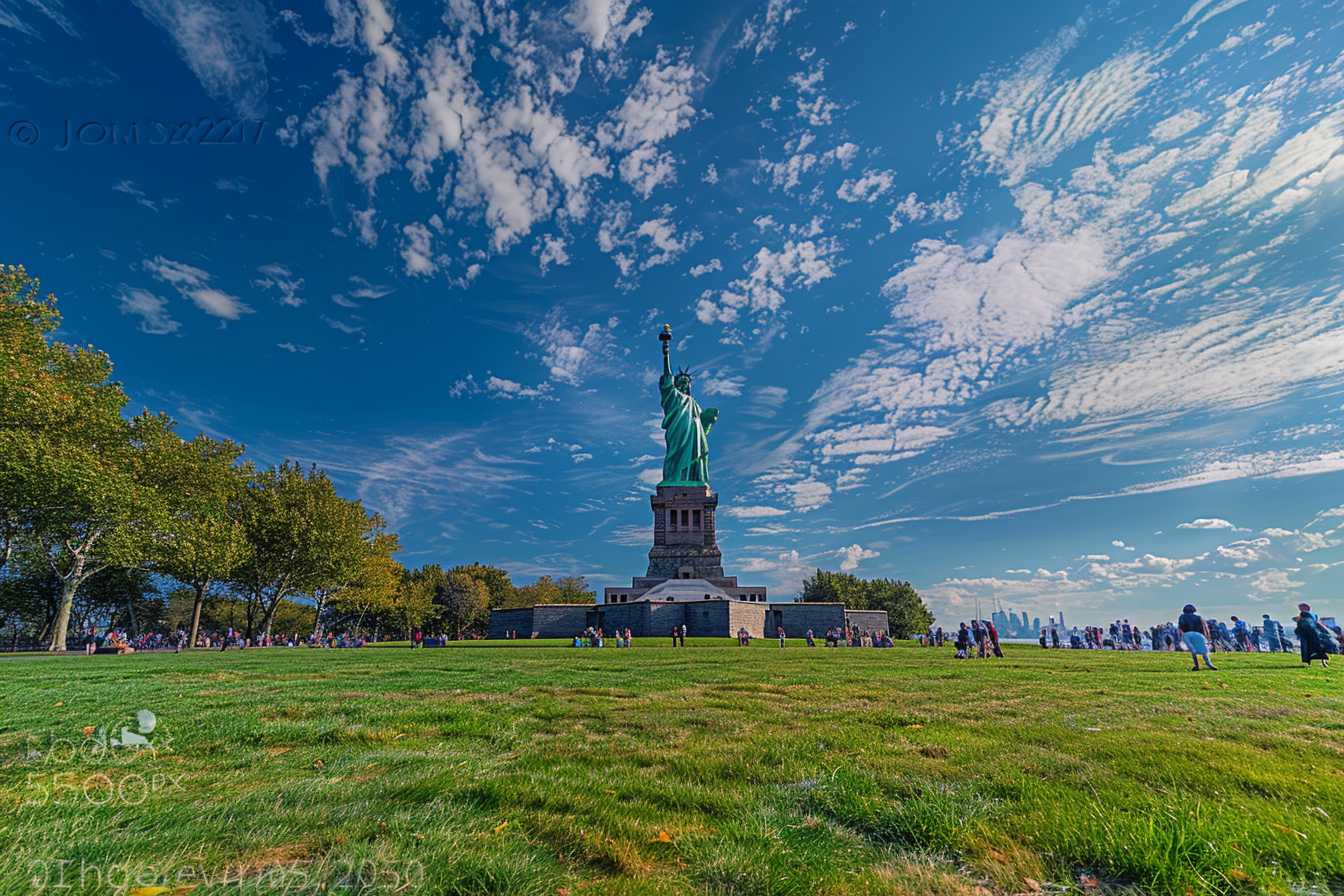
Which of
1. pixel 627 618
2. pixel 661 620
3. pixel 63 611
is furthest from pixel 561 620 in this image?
pixel 63 611

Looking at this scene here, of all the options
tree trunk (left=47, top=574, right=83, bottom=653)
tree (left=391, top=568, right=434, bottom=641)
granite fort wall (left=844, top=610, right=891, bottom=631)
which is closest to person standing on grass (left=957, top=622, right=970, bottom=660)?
granite fort wall (left=844, top=610, right=891, bottom=631)

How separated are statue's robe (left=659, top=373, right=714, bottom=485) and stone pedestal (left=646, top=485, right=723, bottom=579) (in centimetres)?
260

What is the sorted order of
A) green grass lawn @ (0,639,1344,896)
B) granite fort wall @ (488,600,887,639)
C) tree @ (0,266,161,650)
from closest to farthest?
green grass lawn @ (0,639,1344,896), tree @ (0,266,161,650), granite fort wall @ (488,600,887,639)

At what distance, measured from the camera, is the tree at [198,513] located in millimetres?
35625

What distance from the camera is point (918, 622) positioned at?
88.3m

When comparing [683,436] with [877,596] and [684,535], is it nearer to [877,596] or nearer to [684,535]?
[684,535]

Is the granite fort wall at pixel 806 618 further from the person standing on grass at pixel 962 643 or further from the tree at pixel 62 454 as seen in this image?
the tree at pixel 62 454

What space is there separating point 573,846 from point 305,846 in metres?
1.40

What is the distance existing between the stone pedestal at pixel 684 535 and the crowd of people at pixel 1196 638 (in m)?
23.7

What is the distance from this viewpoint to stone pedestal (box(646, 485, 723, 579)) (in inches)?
2449

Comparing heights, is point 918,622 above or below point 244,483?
below

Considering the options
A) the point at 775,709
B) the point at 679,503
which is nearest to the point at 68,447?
the point at 775,709

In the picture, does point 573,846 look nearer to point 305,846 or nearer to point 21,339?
point 305,846

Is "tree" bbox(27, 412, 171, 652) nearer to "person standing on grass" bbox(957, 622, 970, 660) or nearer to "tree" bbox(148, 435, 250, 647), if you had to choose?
"tree" bbox(148, 435, 250, 647)
